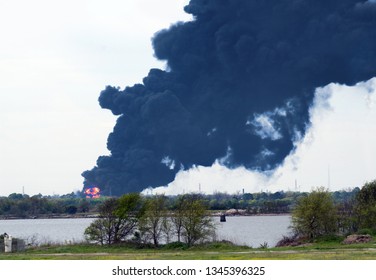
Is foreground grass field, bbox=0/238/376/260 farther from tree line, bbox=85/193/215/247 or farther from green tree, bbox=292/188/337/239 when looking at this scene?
green tree, bbox=292/188/337/239

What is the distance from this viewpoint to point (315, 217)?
174 feet

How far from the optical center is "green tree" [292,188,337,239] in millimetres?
53094

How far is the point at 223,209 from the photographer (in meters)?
173

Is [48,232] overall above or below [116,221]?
below

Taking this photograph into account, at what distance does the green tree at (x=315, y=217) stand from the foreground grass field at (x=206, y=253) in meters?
4.31

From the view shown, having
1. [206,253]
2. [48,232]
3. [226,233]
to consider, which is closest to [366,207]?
[206,253]

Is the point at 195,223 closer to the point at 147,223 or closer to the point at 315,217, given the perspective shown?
the point at 147,223

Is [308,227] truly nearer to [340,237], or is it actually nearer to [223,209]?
[340,237]

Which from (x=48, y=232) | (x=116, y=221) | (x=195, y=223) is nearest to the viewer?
(x=195, y=223)

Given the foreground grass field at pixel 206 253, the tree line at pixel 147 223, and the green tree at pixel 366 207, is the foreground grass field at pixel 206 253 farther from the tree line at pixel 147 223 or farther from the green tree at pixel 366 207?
the green tree at pixel 366 207

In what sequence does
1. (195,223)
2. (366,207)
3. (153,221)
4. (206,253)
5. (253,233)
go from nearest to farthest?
(206,253)
(195,223)
(153,221)
(366,207)
(253,233)

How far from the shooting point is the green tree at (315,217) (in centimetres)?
5309

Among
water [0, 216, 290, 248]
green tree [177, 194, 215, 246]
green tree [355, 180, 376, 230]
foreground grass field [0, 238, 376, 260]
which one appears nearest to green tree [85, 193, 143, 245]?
foreground grass field [0, 238, 376, 260]

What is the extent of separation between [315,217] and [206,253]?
13.4 meters
